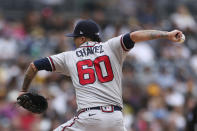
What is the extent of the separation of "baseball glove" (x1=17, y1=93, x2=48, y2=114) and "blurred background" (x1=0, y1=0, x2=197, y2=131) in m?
3.14

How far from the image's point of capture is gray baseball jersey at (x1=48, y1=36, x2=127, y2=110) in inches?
256

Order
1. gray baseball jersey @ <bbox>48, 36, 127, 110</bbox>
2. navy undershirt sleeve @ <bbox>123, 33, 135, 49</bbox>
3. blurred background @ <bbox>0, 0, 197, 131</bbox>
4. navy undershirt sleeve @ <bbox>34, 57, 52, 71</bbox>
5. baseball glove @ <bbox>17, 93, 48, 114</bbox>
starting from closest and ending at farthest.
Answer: navy undershirt sleeve @ <bbox>123, 33, 135, 49</bbox> → gray baseball jersey @ <bbox>48, 36, 127, 110</bbox> → navy undershirt sleeve @ <bbox>34, 57, 52, 71</bbox> → baseball glove @ <bbox>17, 93, 48, 114</bbox> → blurred background @ <bbox>0, 0, 197, 131</bbox>

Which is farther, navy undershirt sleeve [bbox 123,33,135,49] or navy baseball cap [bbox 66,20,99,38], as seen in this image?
navy baseball cap [bbox 66,20,99,38]

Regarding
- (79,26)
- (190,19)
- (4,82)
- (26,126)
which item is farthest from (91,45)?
(190,19)

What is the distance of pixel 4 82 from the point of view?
42.8 ft

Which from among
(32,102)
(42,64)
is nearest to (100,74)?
(42,64)

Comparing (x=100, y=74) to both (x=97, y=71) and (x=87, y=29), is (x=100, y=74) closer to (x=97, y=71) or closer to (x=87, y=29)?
(x=97, y=71)

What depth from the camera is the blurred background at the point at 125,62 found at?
12.0 metres

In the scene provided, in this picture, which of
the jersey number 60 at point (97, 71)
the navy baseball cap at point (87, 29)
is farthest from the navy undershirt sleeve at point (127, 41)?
the navy baseball cap at point (87, 29)

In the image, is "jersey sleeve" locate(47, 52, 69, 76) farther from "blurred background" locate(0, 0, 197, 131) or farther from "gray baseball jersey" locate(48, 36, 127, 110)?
"blurred background" locate(0, 0, 197, 131)

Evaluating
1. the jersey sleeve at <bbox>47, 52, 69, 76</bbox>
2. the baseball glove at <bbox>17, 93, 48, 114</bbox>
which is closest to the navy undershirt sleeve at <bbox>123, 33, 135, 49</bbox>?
the jersey sleeve at <bbox>47, 52, 69, 76</bbox>

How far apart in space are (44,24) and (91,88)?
31.9 feet

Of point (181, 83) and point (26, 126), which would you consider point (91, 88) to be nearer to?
point (26, 126)

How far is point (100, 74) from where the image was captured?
258 inches
